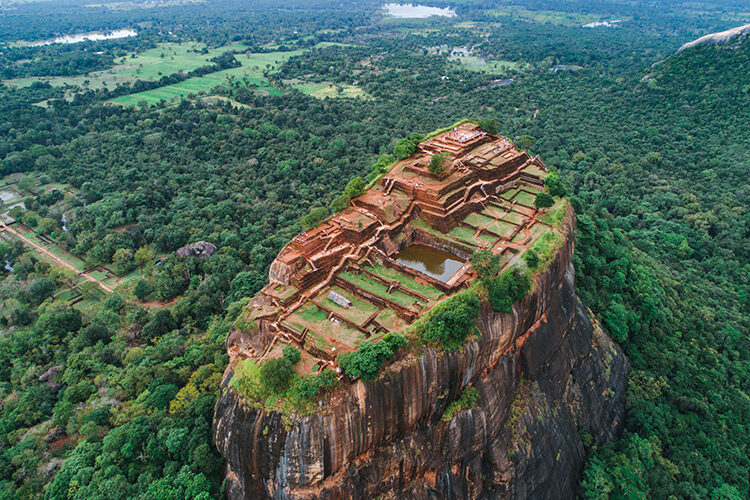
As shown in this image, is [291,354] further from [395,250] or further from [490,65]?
[490,65]

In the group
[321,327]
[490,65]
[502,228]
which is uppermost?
[502,228]

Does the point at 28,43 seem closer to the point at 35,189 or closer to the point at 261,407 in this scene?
the point at 35,189

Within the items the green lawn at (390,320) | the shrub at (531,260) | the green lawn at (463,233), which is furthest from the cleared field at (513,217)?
the green lawn at (390,320)

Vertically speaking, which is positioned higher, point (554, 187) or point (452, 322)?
point (554, 187)

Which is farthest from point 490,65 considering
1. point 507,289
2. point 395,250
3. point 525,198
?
point 507,289

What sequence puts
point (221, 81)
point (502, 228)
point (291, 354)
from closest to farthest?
point (291, 354) → point (502, 228) → point (221, 81)

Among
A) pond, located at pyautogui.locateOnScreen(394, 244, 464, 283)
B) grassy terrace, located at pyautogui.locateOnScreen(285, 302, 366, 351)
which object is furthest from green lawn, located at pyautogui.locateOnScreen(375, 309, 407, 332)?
pond, located at pyautogui.locateOnScreen(394, 244, 464, 283)

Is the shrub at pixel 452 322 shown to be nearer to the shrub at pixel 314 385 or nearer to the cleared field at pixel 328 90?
the shrub at pixel 314 385
